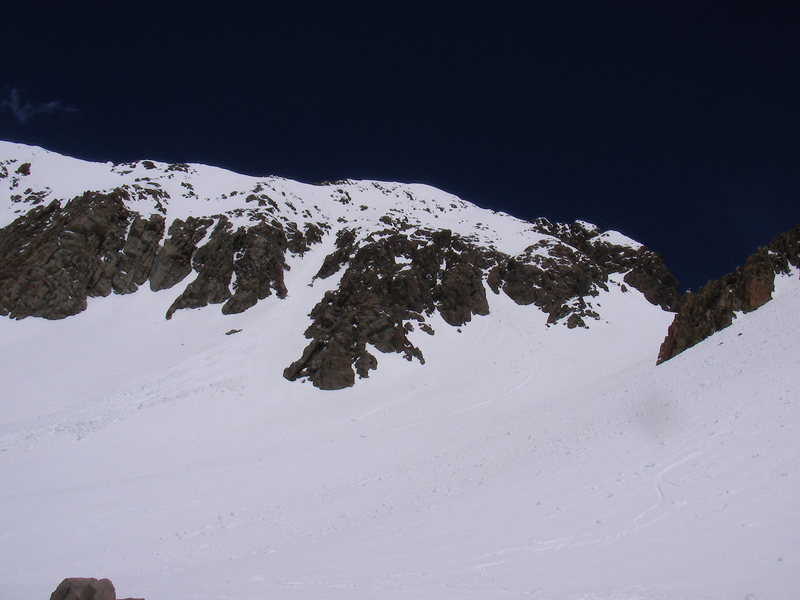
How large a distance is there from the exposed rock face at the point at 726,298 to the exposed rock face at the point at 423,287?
63.0 feet

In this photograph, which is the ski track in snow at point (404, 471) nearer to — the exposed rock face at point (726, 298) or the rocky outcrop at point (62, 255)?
the exposed rock face at point (726, 298)

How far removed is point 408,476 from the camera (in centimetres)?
1973

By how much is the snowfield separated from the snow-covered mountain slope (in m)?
4.60

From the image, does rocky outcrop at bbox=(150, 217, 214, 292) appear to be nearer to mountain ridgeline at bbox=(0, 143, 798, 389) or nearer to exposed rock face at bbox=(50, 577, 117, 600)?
mountain ridgeline at bbox=(0, 143, 798, 389)

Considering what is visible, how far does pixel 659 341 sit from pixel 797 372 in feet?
117

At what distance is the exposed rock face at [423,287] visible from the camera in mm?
38281

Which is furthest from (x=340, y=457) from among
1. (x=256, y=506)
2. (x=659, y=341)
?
(x=659, y=341)

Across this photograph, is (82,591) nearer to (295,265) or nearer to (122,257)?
(295,265)

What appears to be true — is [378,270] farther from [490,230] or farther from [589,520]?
[589,520]

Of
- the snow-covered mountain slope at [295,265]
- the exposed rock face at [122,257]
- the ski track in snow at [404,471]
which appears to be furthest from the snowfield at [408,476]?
the exposed rock face at [122,257]

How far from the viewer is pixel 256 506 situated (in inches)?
728

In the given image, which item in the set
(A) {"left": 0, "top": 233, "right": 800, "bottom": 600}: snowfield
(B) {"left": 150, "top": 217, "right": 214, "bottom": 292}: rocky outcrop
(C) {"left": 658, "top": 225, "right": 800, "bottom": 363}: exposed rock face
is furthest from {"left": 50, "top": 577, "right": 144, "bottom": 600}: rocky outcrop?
(B) {"left": 150, "top": 217, "right": 214, "bottom": 292}: rocky outcrop

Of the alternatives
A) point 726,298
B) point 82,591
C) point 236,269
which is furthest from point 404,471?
point 236,269

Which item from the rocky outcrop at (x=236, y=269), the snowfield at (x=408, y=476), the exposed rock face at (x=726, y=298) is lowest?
the snowfield at (x=408, y=476)
